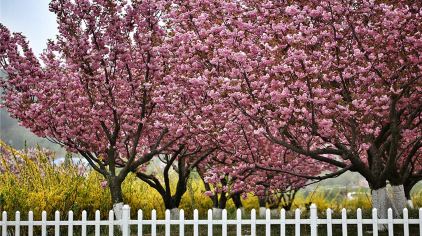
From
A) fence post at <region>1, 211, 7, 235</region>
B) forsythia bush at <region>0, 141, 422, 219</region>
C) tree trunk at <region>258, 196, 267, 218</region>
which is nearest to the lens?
fence post at <region>1, 211, 7, 235</region>

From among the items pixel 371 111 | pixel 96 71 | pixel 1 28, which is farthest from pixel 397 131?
pixel 1 28

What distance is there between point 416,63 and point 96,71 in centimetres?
619

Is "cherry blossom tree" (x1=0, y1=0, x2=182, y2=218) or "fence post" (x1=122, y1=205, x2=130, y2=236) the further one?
"cherry blossom tree" (x1=0, y1=0, x2=182, y2=218)

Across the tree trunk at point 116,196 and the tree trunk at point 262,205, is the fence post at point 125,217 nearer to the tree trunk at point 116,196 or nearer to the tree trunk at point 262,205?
the tree trunk at point 116,196

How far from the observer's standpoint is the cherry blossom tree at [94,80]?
11.3m

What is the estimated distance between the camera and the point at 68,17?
11.4 metres

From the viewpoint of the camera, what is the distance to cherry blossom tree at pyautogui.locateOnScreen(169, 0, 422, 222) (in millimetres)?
8367

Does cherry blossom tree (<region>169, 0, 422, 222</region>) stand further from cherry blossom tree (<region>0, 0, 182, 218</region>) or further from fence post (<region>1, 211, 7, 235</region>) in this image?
fence post (<region>1, 211, 7, 235</region>)

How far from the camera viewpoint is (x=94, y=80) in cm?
1139

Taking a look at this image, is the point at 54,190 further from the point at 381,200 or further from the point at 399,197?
the point at 399,197

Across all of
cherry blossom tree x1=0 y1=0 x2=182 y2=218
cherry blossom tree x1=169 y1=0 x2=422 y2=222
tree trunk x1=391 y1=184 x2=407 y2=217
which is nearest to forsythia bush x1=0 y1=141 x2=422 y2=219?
cherry blossom tree x1=0 y1=0 x2=182 y2=218

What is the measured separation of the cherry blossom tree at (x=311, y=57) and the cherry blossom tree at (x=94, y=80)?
6.76 ft

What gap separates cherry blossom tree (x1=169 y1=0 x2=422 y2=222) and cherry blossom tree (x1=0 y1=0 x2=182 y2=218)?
206 cm

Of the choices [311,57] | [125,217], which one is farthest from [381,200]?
[125,217]
